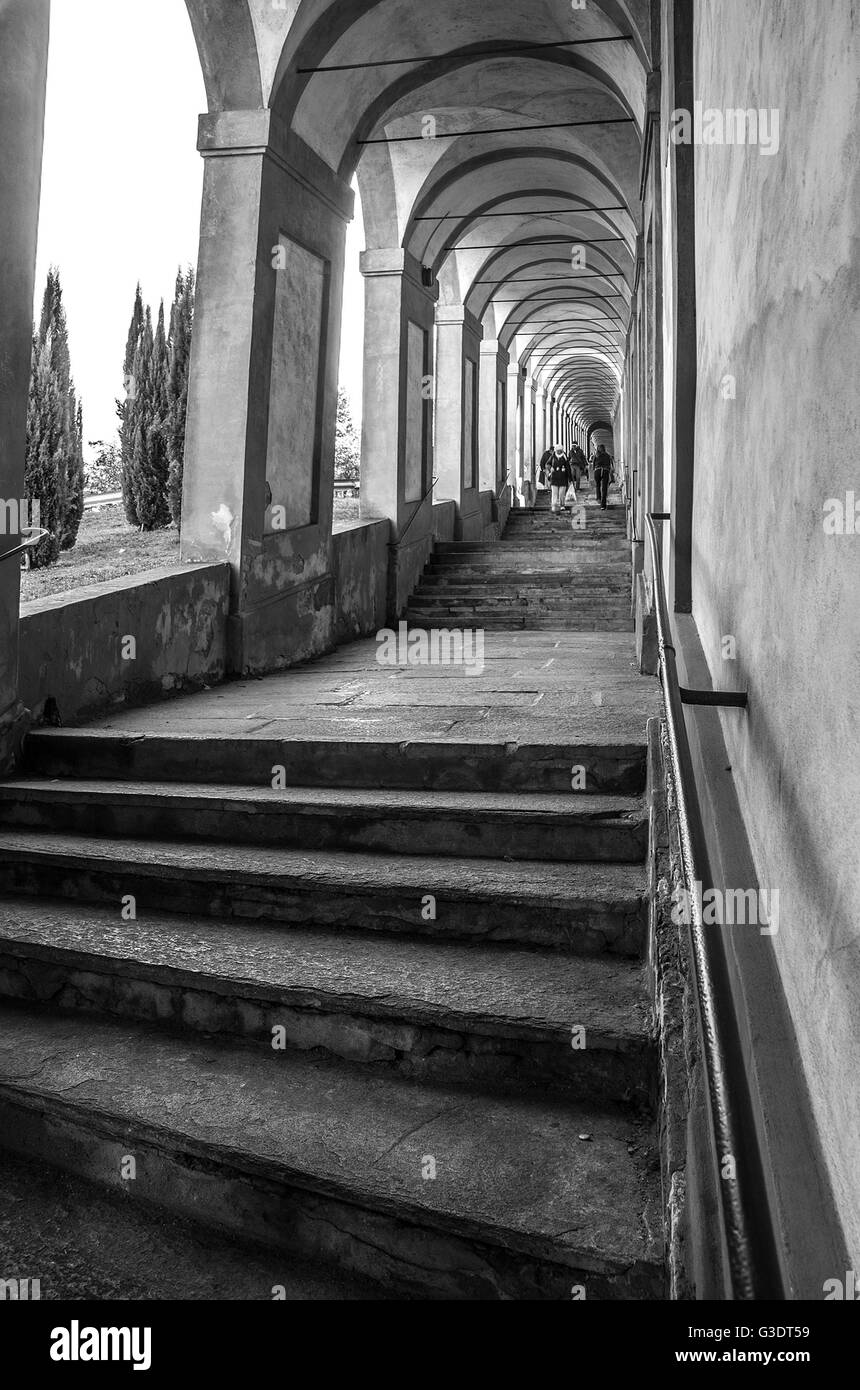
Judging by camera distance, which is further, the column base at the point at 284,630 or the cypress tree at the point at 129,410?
the cypress tree at the point at 129,410

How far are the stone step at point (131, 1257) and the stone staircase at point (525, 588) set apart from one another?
29.9ft

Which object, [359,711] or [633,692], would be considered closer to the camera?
[359,711]

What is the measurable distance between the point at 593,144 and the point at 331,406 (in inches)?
229

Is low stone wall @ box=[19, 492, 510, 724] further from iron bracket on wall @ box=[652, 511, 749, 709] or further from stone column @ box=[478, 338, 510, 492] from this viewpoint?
stone column @ box=[478, 338, 510, 492]

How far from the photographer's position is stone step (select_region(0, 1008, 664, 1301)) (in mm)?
2350

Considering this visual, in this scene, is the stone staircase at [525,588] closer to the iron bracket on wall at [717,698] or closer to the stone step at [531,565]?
the stone step at [531,565]

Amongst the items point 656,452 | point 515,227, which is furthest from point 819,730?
point 515,227

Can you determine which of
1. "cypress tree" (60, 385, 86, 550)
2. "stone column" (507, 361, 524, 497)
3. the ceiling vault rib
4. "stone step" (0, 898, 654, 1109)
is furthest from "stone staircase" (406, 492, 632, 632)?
"stone column" (507, 361, 524, 497)

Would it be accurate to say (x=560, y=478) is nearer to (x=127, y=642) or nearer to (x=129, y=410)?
(x=129, y=410)

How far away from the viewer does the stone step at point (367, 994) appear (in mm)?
2887

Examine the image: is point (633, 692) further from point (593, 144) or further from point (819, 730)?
point (593, 144)

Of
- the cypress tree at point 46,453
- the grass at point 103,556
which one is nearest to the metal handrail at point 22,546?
the grass at point 103,556

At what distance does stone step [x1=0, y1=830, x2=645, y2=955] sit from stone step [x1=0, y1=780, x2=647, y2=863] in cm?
8
